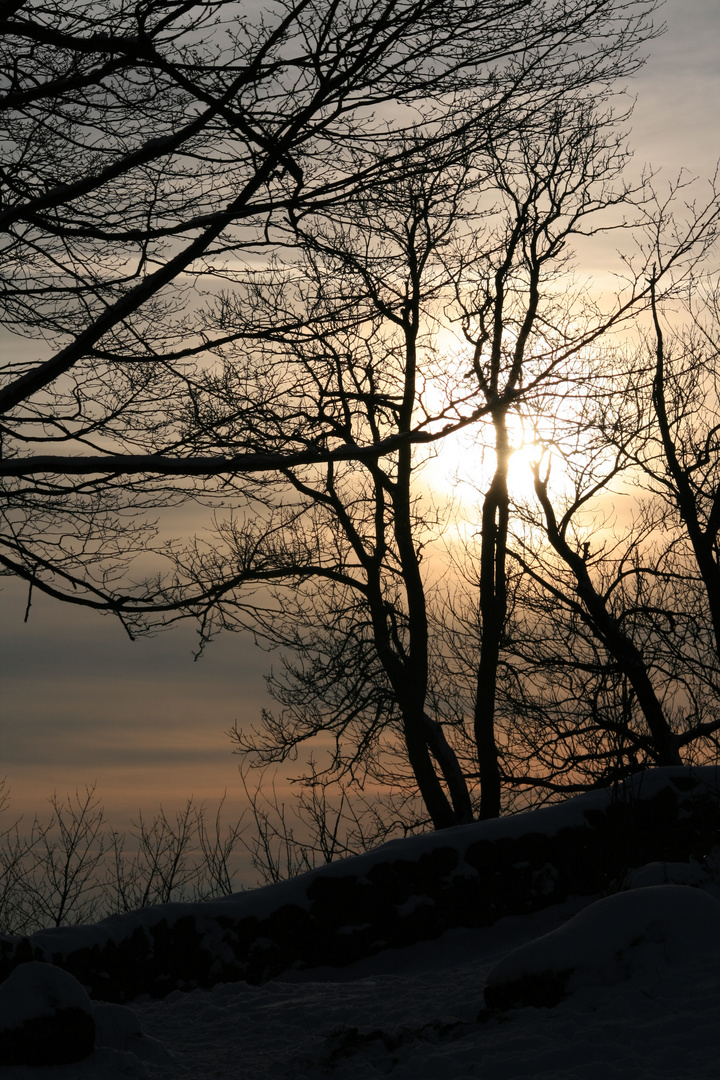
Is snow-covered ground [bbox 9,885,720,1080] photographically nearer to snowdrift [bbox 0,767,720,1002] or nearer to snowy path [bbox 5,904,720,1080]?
snowy path [bbox 5,904,720,1080]

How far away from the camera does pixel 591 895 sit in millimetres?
6879

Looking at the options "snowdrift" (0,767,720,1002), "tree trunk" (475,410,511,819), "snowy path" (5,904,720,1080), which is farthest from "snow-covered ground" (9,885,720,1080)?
"tree trunk" (475,410,511,819)

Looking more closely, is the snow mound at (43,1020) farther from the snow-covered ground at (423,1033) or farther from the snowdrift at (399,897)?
the snowdrift at (399,897)

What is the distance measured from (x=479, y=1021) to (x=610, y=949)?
750 millimetres

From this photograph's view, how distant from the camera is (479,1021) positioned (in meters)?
4.70

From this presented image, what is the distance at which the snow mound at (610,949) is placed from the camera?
468 cm

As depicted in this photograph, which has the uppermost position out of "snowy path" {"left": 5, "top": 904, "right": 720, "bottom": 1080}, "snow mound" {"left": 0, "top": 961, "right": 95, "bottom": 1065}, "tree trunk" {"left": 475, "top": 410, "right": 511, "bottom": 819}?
"tree trunk" {"left": 475, "top": 410, "right": 511, "bottom": 819}

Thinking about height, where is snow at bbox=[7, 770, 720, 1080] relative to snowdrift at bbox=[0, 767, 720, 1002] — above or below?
below

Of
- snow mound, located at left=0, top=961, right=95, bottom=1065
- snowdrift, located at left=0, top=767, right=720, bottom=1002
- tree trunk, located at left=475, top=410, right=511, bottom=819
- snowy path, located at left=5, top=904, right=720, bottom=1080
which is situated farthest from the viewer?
tree trunk, located at left=475, top=410, right=511, bottom=819

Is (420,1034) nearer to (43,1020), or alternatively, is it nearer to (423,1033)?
(423,1033)

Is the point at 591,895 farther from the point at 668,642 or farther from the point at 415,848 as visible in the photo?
the point at 668,642

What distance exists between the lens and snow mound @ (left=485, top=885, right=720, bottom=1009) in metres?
4.68

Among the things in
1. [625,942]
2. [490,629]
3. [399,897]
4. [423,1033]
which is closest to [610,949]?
[625,942]

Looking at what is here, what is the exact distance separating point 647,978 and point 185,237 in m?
4.73
